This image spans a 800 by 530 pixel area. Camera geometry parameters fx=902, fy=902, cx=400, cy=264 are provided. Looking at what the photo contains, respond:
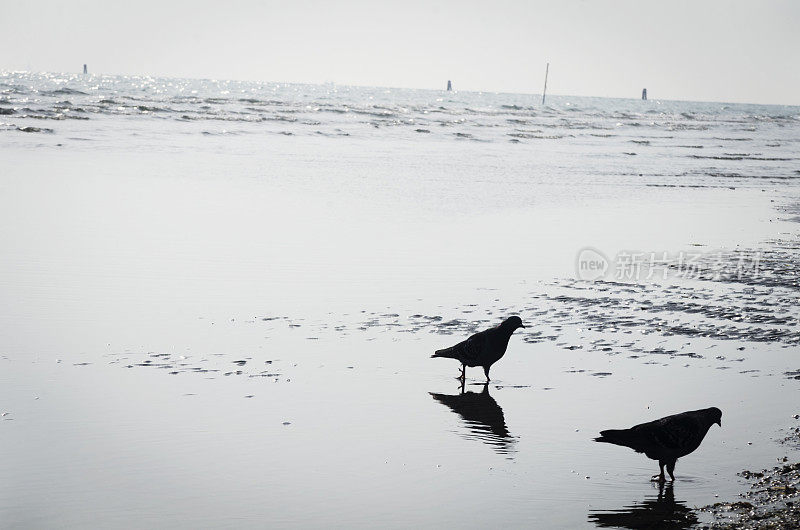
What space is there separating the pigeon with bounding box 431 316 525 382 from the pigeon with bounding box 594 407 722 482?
2.06 m

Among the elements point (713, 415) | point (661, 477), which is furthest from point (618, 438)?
point (713, 415)

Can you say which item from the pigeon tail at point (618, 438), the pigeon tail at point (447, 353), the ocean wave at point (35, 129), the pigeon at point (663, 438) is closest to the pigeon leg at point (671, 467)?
the pigeon at point (663, 438)

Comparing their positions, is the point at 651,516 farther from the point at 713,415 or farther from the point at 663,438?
the point at 713,415

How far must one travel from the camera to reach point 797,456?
19.9 ft

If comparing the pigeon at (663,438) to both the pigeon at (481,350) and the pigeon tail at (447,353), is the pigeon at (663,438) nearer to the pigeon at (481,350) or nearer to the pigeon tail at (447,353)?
the pigeon at (481,350)

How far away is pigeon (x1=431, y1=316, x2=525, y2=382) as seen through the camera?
25.6ft

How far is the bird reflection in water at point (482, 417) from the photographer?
21.4 feet

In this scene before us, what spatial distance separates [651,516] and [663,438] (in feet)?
2.15

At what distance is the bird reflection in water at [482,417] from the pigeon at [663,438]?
2.82ft

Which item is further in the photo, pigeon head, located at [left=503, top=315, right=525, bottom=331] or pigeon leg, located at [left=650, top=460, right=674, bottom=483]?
pigeon head, located at [left=503, top=315, right=525, bottom=331]

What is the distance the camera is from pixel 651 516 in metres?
5.33

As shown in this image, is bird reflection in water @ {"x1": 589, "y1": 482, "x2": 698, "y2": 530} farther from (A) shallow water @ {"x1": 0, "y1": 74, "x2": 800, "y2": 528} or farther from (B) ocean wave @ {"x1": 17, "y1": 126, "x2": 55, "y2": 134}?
(B) ocean wave @ {"x1": 17, "y1": 126, "x2": 55, "y2": 134}

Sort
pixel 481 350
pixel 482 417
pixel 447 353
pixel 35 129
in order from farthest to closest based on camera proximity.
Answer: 1. pixel 35 129
2. pixel 447 353
3. pixel 481 350
4. pixel 482 417

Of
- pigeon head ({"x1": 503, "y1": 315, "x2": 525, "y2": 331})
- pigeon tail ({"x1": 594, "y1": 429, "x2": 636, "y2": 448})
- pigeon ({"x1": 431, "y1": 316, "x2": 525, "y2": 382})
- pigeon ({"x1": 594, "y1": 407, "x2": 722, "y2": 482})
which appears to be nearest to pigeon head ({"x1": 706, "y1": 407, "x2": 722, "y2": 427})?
pigeon ({"x1": 594, "y1": 407, "x2": 722, "y2": 482})
